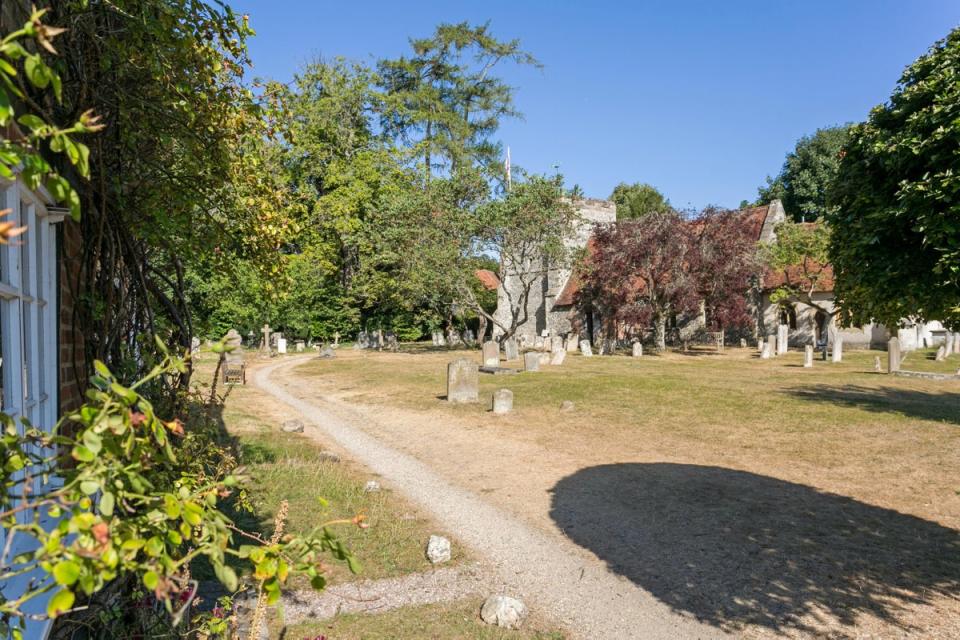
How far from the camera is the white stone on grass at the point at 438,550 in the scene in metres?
6.28

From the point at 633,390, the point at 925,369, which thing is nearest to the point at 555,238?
the point at 633,390

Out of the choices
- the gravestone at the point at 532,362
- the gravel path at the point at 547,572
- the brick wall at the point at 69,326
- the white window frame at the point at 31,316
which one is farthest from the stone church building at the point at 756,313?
the white window frame at the point at 31,316

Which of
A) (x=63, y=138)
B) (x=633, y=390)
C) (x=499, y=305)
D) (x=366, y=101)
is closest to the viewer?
(x=63, y=138)

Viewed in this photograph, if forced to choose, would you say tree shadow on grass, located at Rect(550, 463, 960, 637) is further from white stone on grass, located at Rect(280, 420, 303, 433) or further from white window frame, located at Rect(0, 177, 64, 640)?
white stone on grass, located at Rect(280, 420, 303, 433)

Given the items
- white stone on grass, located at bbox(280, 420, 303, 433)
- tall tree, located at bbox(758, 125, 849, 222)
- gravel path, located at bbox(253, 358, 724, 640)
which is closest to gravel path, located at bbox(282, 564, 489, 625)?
gravel path, located at bbox(253, 358, 724, 640)

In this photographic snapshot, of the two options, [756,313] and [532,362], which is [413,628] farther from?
[756,313]

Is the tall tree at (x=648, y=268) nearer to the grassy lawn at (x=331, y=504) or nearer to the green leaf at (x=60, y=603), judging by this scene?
the grassy lawn at (x=331, y=504)

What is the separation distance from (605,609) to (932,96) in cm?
536

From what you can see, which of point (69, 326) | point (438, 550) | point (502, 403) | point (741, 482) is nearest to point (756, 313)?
point (502, 403)

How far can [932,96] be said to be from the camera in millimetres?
5527

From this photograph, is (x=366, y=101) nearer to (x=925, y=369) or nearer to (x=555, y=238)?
(x=555, y=238)

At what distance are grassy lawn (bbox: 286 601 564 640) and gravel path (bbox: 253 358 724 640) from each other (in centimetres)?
52

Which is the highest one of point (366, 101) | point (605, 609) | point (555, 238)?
point (366, 101)

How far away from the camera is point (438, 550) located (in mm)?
6328
